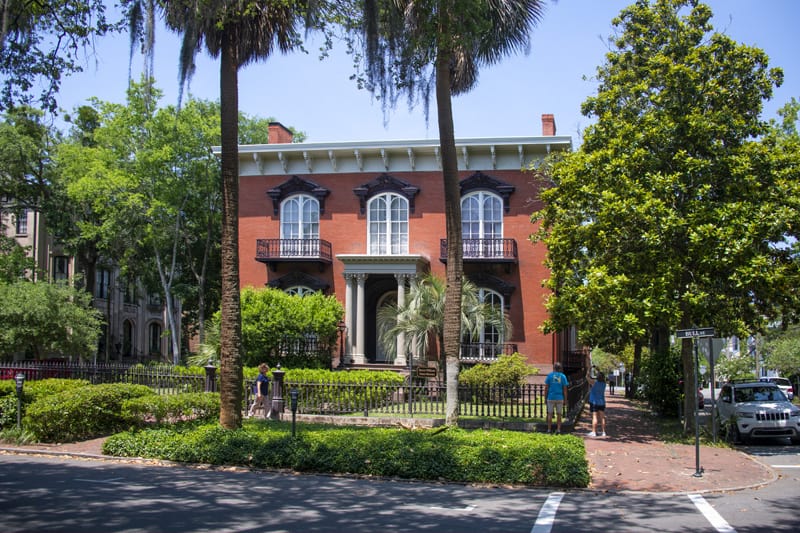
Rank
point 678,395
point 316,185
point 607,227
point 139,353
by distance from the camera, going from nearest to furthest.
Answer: point 607,227
point 678,395
point 316,185
point 139,353

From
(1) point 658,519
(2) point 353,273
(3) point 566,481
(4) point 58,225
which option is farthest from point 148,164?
(1) point 658,519

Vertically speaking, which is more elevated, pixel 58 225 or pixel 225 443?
pixel 58 225

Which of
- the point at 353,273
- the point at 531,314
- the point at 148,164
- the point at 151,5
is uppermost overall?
the point at 148,164

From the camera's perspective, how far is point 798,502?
33.4 ft

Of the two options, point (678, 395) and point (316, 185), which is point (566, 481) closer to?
point (678, 395)

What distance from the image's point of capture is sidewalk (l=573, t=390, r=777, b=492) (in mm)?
11641

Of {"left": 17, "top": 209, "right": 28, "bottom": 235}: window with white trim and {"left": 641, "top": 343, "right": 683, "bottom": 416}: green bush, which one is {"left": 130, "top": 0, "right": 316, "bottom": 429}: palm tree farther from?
{"left": 17, "top": 209, "right": 28, "bottom": 235}: window with white trim

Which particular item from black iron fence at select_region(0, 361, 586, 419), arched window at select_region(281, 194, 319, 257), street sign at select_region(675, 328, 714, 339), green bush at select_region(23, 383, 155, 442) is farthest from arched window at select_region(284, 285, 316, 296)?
street sign at select_region(675, 328, 714, 339)

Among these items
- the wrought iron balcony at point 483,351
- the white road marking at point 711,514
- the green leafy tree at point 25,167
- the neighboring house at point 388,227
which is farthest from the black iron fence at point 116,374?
the green leafy tree at point 25,167

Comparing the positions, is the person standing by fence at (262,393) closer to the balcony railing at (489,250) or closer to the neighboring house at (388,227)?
the neighboring house at (388,227)

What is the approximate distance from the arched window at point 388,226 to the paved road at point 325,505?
18.5 meters

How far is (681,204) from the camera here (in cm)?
1691

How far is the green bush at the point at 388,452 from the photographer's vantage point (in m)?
11.7

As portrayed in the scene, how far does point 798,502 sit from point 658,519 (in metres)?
2.69
